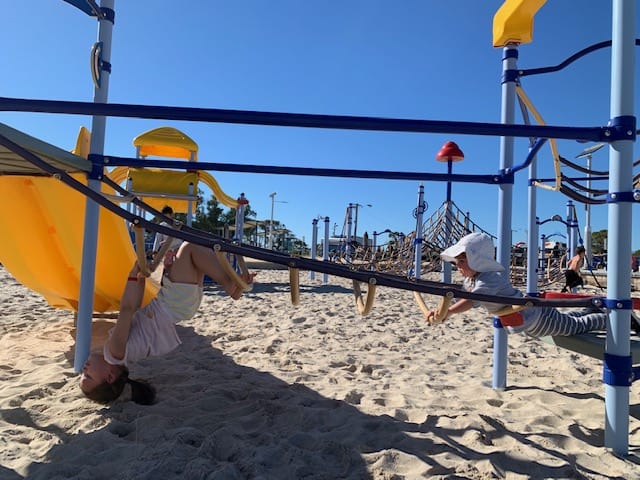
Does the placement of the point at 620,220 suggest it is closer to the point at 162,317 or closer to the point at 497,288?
the point at 497,288

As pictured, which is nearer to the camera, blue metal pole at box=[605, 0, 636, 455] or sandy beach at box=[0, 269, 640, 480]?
sandy beach at box=[0, 269, 640, 480]

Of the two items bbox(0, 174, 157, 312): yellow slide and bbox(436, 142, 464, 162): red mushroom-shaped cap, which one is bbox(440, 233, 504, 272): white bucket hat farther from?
bbox(436, 142, 464, 162): red mushroom-shaped cap

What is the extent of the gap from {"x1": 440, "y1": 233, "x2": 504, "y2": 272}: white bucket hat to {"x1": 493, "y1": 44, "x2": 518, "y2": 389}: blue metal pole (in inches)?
21.5

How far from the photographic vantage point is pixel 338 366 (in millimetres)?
3711

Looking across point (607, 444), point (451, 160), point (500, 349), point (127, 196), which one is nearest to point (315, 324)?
point (500, 349)

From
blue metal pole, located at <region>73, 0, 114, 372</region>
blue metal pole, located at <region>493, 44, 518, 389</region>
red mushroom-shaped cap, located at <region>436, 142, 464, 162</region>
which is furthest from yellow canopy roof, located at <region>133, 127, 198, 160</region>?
blue metal pole, located at <region>493, 44, 518, 389</region>

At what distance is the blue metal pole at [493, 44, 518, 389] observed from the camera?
3027 millimetres

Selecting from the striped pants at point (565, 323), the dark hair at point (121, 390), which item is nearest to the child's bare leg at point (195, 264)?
the dark hair at point (121, 390)

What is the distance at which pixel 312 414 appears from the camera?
2535 mm

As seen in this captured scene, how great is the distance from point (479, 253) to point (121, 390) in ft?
6.79

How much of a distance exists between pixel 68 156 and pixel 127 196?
50cm

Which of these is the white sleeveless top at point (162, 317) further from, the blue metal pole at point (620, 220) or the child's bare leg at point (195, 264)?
the blue metal pole at point (620, 220)

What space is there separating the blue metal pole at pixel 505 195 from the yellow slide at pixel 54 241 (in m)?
2.97

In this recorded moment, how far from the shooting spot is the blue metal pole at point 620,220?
2129mm
